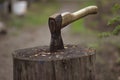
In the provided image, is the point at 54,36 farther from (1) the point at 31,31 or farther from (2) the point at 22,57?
Answer: (1) the point at 31,31

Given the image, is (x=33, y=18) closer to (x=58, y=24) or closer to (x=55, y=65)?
(x=58, y=24)

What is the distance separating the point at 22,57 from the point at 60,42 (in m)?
0.47

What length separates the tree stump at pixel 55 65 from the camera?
168 inches

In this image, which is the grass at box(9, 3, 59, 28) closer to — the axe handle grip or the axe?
the axe handle grip

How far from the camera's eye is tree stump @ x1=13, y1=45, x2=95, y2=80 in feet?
14.0

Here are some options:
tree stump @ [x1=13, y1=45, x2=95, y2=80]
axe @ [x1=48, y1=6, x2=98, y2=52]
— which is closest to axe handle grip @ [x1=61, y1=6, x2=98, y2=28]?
axe @ [x1=48, y1=6, x2=98, y2=52]

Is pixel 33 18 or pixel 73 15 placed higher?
pixel 33 18

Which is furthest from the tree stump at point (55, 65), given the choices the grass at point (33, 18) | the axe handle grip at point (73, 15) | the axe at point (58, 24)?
the grass at point (33, 18)

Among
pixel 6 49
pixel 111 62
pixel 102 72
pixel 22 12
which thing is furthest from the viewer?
pixel 22 12

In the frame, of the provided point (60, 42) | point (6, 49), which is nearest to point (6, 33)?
point (6, 49)

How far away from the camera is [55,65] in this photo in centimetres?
426

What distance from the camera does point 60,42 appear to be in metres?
4.67

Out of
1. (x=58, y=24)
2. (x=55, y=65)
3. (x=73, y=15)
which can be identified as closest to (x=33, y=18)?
(x=73, y=15)

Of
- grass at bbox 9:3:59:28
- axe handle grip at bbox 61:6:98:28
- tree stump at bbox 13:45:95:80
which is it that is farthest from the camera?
grass at bbox 9:3:59:28
